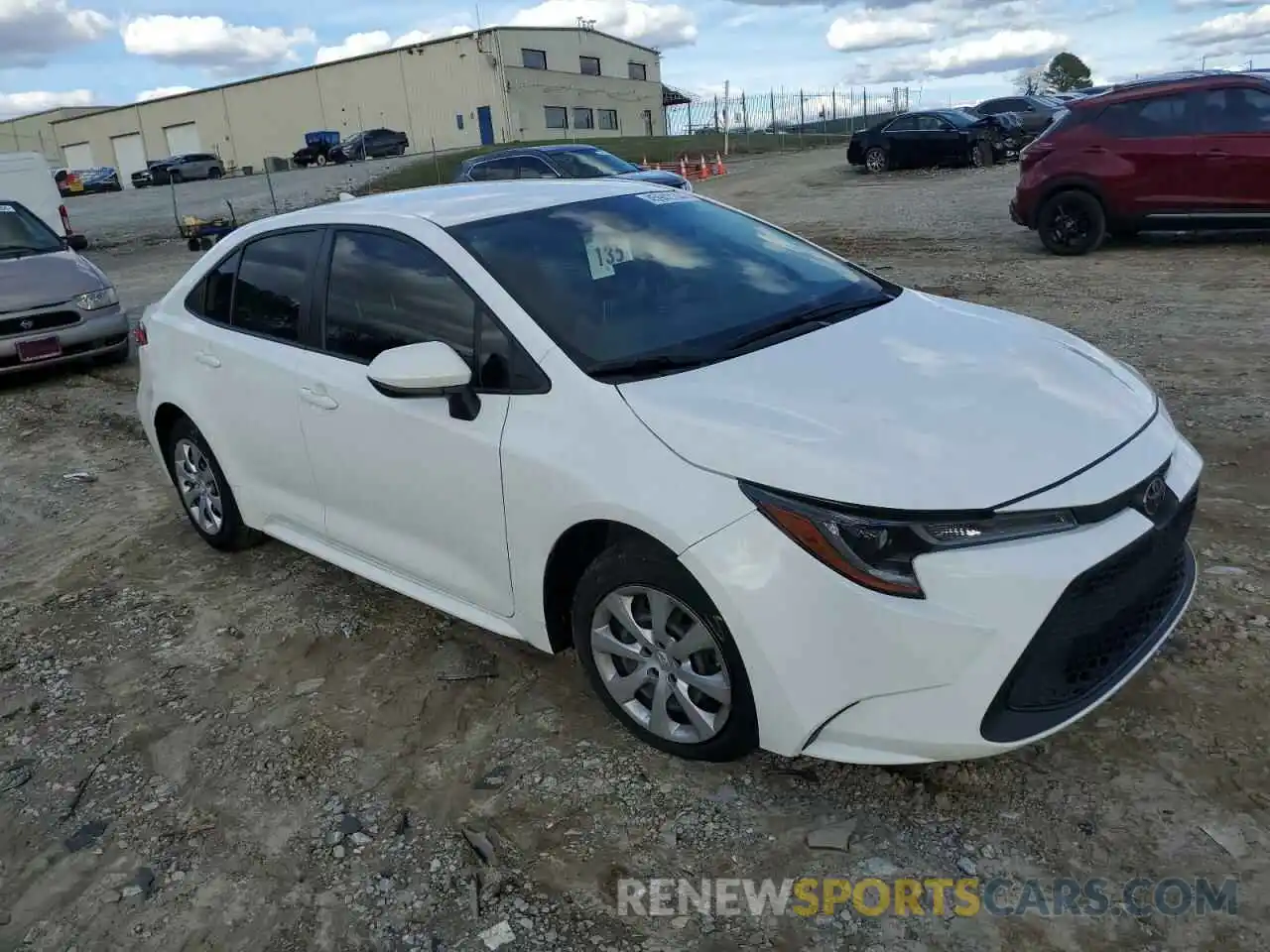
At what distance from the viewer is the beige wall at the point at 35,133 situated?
71062 millimetres

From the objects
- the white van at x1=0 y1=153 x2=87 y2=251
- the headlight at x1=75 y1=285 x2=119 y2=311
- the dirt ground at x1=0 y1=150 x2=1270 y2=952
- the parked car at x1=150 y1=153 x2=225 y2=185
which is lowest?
the dirt ground at x1=0 y1=150 x2=1270 y2=952

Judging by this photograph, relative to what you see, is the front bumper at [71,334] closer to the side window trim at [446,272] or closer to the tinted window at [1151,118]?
the side window trim at [446,272]

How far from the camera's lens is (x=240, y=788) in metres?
3.27

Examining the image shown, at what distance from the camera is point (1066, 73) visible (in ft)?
245

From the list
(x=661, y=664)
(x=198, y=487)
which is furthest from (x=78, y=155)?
(x=661, y=664)

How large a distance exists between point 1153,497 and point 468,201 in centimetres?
261

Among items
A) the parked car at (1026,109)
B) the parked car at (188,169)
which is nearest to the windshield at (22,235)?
the parked car at (1026,109)

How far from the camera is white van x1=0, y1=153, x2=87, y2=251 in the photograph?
632 inches

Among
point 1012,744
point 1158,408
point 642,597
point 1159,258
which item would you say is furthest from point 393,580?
point 1159,258

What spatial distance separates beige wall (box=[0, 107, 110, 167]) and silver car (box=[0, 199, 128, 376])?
71316mm

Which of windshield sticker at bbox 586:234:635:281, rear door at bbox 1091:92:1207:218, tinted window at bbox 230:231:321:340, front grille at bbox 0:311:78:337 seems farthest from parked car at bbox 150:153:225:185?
windshield sticker at bbox 586:234:635:281

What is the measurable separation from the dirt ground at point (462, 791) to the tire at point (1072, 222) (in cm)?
700

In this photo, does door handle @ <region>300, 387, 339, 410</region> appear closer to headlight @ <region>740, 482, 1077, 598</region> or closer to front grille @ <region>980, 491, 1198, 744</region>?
headlight @ <region>740, 482, 1077, 598</region>

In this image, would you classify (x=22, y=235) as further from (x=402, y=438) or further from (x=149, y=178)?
(x=149, y=178)
